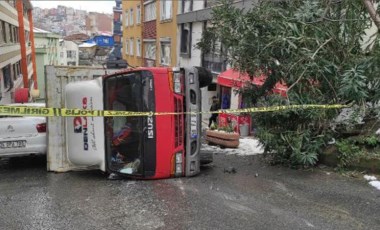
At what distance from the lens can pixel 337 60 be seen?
7.17m

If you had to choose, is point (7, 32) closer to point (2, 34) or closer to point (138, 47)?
point (2, 34)

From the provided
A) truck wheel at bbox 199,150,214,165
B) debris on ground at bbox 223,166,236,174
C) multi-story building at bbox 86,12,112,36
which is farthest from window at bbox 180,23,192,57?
multi-story building at bbox 86,12,112,36

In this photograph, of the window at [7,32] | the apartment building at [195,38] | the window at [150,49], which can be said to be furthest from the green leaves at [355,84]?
the window at [150,49]

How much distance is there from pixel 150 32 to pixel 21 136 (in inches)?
990

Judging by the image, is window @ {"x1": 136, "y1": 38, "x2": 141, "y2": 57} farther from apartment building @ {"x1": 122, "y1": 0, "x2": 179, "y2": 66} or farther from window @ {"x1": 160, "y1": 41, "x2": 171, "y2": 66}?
window @ {"x1": 160, "y1": 41, "x2": 171, "y2": 66}

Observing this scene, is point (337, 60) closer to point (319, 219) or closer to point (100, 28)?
point (319, 219)

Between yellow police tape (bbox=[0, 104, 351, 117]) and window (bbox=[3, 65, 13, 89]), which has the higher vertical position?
yellow police tape (bbox=[0, 104, 351, 117])

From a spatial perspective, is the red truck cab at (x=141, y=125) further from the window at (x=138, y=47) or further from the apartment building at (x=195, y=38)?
the window at (x=138, y=47)

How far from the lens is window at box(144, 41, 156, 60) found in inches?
1222

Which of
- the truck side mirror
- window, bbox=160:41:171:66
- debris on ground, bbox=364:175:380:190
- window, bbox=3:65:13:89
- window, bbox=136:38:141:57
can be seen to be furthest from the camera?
window, bbox=136:38:141:57

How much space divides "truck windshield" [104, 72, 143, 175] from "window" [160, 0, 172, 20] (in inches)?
783

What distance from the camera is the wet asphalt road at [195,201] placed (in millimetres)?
4730

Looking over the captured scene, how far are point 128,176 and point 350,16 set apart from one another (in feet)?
15.2

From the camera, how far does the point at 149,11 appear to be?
31844 millimetres
